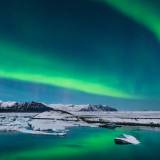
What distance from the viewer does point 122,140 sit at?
2909 centimetres

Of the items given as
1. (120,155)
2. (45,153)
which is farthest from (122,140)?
(45,153)

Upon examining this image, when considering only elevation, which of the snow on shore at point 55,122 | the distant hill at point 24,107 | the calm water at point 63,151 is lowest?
the calm water at point 63,151

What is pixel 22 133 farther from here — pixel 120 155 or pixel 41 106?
pixel 41 106

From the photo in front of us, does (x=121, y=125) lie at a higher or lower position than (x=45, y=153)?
higher

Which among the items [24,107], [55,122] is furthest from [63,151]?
[24,107]

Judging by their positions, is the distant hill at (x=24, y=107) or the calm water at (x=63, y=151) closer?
the calm water at (x=63, y=151)

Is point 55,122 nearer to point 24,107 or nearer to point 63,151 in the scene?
point 63,151

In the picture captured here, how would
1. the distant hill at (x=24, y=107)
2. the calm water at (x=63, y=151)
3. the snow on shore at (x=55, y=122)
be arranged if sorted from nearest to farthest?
the calm water at (x=63, y=151) → the snow on shore at (x=55, y=122) → the distant hill at (x=24, y=107)

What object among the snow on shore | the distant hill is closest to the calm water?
the snow on shore

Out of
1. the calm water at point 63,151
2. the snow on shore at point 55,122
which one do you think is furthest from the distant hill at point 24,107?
the calm water at point 63,151

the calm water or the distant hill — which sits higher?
the distant hill

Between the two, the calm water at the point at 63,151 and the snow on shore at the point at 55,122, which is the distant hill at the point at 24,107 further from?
the calm water at the point at 63,151

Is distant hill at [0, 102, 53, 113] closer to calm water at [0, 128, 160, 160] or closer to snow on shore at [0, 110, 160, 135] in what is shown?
snow on shore at [0, 110, 160, 135]

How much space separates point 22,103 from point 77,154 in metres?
146
